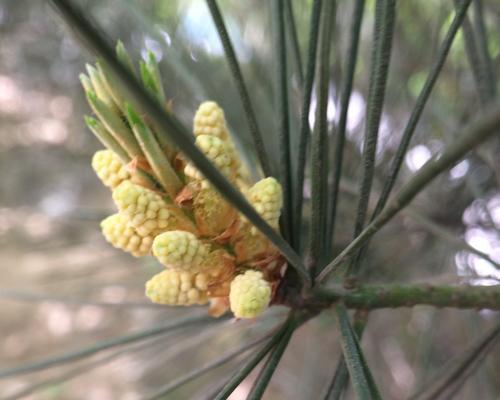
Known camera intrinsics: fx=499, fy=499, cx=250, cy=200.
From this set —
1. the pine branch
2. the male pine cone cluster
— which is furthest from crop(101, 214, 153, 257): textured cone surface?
the pine branch

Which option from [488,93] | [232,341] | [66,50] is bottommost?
[232,341]

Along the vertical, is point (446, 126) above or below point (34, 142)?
below

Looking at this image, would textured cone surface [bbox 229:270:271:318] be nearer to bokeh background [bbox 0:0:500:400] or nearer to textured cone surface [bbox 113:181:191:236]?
textured cone surface [bbox 113:181:191:236]

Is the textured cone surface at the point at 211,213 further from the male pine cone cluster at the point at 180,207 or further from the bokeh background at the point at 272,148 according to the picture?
the bokeh background at the point at 272,148

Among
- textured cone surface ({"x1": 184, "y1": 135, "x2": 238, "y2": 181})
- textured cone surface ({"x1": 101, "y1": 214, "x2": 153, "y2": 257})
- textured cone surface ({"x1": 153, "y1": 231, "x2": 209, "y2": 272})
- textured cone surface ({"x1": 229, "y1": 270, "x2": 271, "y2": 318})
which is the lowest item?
textured cone surface ({"x1": 229, "y1": 270, "x2": 271, "y2": 318})

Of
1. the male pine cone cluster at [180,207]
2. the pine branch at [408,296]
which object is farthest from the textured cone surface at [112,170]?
the pine branch at [408,296]

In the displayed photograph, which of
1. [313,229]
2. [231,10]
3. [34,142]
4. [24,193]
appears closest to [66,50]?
[231,10]

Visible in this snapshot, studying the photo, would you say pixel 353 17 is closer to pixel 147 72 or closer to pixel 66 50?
pixel 147 72
